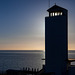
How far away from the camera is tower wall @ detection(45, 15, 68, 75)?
2586 cm

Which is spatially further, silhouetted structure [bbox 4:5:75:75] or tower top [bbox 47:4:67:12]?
tower top [bbox 47:4:67:12]

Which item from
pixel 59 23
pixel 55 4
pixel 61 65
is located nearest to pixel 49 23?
pixel 59 23

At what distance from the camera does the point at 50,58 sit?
26.8 meters

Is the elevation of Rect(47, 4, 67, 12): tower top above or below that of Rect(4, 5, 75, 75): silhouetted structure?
above

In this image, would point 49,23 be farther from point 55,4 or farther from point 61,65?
point 61,65

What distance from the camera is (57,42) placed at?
26.2m

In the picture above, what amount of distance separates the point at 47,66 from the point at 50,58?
1289 millimetres

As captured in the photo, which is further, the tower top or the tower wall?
the tower top

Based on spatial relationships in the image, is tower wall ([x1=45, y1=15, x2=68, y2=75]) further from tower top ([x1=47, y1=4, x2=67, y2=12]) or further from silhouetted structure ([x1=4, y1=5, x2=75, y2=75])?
tower top ([x1=47, y1=4, x2=67, y2=12])

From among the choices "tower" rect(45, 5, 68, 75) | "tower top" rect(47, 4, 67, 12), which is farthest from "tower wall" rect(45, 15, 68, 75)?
"tower top" rect(47, 4, 67, 12)

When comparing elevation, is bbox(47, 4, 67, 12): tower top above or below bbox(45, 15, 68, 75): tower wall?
above

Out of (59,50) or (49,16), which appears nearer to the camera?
(59,50)

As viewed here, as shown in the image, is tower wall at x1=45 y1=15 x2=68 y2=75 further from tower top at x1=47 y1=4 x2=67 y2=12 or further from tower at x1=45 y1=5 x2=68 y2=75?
tower top at x1=47 y1=4 x2=67 y2=12

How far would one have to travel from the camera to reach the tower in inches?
1019
